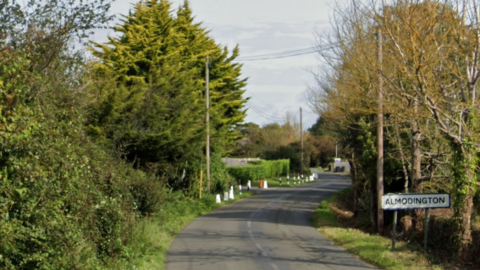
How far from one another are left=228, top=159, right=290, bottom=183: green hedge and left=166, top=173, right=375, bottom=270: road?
20650mm

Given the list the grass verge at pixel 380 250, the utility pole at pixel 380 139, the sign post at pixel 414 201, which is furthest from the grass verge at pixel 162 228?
the utility pole at pixel 380 139

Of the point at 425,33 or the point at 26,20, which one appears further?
the point at 425,33

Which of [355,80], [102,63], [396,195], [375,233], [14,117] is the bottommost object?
[375,233]

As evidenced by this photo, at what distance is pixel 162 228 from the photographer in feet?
73.8

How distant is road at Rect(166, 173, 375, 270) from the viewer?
51.1ft

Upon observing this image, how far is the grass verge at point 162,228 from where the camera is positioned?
49.5ft

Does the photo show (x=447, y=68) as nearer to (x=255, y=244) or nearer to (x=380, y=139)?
(x=380, y=139)

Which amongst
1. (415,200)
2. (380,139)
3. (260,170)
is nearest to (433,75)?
(415,200)

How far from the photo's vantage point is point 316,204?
36500mm

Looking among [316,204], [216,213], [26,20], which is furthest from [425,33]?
[316,204]

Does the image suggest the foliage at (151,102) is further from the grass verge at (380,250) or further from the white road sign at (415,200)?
the white road sign at (415,200)

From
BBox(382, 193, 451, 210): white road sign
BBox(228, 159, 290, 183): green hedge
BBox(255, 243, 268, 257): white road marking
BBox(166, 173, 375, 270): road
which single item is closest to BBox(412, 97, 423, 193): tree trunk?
Answer: BBox(382, 193, 451, 210): white road sign

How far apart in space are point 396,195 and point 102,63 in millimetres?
17927

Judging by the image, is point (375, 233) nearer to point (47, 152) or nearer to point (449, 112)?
point (449, 112)
